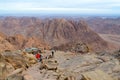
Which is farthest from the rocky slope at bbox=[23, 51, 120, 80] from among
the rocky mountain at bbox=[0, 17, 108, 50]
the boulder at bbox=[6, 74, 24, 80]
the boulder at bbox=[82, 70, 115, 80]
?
the rocky mountain at bbox=[0, 17, 108, 50]

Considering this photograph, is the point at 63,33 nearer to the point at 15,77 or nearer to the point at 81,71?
the point at 81,71

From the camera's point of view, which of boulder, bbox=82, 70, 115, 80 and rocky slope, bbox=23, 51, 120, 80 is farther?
rocky slope, bbox=23, 51, 120, 80

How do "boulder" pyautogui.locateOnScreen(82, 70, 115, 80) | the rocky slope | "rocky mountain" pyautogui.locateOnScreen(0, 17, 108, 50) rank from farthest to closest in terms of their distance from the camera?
"rocky mountain" pyautogui.locateOnScreen(0, 17, 108, 50) < the rocky slope < "boulder" pyautogui.locateOnScreen(82, 70, 115, 80)

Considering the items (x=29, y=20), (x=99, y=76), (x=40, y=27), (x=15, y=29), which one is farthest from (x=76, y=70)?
(x=29, y=20)

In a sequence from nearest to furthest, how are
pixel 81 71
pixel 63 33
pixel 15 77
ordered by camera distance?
pixel 15 77, pixel 81 71, pixel 63 33

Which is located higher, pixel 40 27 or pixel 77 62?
pixel 77 62

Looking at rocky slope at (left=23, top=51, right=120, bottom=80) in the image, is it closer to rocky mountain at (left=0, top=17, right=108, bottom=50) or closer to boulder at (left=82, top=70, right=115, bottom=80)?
boulder at (left=82, top=70, right=115, bottom=80)

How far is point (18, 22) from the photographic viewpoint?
169125 millimetres

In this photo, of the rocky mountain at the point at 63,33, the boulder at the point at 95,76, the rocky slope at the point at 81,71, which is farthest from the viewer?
the rocky mountain at the point at 63,33

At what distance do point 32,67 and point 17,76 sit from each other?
707 cm

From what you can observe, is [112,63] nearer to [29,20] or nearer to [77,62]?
[77,62]

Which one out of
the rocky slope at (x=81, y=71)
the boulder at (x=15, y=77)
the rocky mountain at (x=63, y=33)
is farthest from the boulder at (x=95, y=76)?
the rocky mountain at (x=63, y=33)

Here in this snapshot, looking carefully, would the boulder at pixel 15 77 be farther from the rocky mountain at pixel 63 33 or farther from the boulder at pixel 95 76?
the rocky mountain at pixel 63 33

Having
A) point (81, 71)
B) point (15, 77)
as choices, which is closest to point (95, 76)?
point (81, 71)
